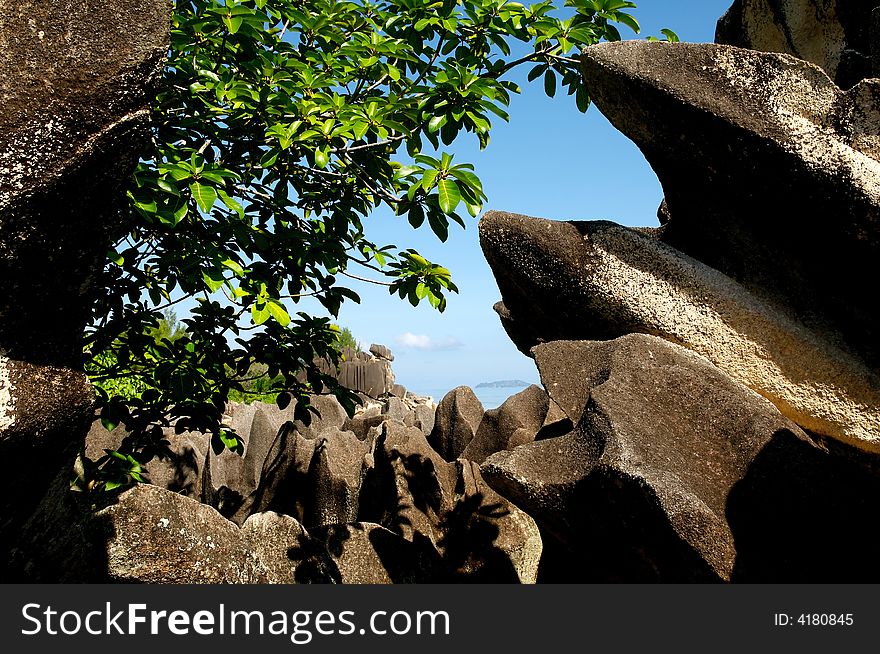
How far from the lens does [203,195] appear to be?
299 cm

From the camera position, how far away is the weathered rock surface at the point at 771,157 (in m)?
2.68

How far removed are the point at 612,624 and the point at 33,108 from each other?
2.41 m

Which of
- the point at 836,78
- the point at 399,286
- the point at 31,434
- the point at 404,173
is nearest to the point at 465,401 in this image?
the point at 399,286

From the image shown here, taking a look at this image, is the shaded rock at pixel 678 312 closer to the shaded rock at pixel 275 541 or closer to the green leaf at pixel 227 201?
the green leaf at pixel 227 201

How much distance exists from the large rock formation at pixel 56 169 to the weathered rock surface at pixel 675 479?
1.54m

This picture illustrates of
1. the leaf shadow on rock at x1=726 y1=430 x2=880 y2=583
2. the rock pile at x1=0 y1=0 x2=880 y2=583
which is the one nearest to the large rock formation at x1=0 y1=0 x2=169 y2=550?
the rock pile at x1=0 y1=0 x2=880 y2=583

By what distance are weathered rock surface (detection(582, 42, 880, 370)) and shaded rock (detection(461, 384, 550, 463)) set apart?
183 cm

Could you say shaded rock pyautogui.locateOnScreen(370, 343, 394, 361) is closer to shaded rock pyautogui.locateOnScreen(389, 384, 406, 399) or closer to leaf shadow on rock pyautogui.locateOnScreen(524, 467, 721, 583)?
shaded rock pyautogui.locateOnScreen(389, 384, 406, 399)

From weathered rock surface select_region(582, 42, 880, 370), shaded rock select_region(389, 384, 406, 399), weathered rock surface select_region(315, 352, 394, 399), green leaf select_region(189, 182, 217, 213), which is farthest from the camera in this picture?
shaded rock select_region(389, 384, 406, 399)

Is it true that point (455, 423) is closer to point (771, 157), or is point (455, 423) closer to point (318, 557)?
point (318, 557)

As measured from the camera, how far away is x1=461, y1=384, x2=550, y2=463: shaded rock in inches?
181

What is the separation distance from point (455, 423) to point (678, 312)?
2522 millimetres

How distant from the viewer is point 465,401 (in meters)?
5.34

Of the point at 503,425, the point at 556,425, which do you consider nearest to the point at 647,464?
the point at 556,425
